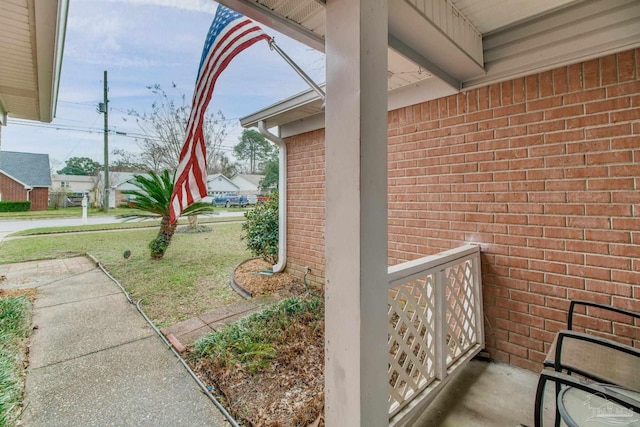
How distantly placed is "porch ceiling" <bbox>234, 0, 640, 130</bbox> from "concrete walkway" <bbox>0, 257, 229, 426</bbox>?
8.55 feet

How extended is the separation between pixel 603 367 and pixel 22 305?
19.4 feet

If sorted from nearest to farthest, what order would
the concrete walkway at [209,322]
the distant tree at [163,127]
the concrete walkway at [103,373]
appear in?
1. the concrete walkway at [103,373]
2. the concrete walkway at [209,322]
3. the distant tree at [163,127]

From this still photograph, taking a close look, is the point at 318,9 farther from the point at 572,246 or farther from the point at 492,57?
the point at 572,246

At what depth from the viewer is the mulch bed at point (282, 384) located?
75.9 inches

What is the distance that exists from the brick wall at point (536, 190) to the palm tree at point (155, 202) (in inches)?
224

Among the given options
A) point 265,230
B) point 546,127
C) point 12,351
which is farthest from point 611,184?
point 12,351

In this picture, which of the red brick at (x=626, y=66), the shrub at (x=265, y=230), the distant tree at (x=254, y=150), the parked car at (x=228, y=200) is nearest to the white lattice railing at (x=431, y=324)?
the red brick at (x=626, y=66)

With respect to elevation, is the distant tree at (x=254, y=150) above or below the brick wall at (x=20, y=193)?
above

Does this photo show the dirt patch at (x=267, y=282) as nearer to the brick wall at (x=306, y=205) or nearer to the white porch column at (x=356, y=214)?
the brick wall at (x=306, y=205)

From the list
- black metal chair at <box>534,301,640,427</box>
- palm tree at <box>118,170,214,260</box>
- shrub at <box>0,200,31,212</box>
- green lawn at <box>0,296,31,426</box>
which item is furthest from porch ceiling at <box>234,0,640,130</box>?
shrub at <box>0,200,31,212</box>

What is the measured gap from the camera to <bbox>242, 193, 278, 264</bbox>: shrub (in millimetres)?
5414

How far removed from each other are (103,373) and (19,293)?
10.9 feet

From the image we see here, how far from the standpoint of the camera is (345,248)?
129 cm

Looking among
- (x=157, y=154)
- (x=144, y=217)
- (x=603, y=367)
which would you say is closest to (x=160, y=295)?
(x=144, y=217)
